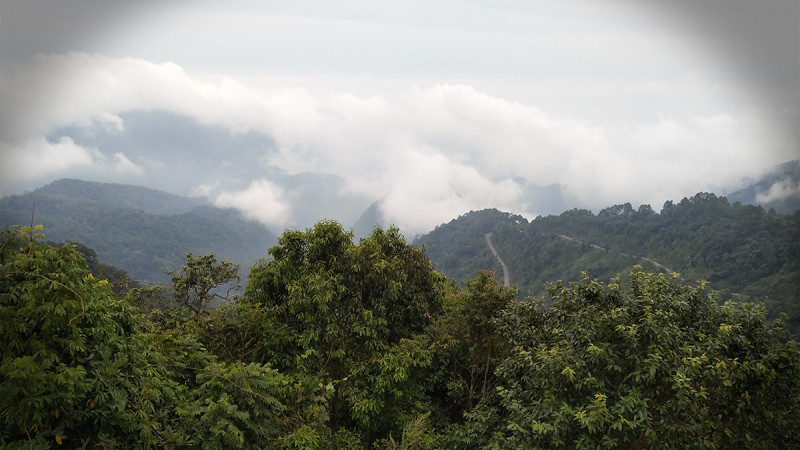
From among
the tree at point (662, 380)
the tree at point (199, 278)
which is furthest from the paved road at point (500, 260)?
the tree at point (662, 380)

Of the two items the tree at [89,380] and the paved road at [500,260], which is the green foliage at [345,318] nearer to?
the tree at [89,380]

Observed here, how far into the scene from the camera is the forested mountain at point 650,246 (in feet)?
136

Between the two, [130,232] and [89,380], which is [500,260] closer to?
[89,380]

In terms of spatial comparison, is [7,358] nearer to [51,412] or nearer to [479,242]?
[51,412]

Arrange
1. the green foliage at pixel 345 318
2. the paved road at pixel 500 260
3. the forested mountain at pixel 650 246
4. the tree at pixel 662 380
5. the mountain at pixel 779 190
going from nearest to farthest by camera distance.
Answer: the tree at pixel 662 380
the green foliage at pixel 345 318
the forested mountain at pixel 650 246
the mountain at pixel 779 190
the paved road at pixel 500 260

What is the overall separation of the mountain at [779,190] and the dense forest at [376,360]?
4566 cm

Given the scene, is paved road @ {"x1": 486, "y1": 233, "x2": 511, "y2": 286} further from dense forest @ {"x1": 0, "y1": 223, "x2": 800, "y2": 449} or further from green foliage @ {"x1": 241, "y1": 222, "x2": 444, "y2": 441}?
green foliage @ {"x1": 241, "y1": 222, "x2": 444, "y2": 441}

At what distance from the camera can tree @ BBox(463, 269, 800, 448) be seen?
6.41m

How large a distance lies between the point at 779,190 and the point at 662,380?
71005mm

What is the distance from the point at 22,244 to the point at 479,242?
246 ft

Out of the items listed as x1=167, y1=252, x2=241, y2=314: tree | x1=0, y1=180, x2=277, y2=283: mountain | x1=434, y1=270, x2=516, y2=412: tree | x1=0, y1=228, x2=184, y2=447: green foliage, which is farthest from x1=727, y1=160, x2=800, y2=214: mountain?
x1=0, y1=180, x2=277, y2=283: mountain

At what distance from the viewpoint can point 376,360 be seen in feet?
32.0

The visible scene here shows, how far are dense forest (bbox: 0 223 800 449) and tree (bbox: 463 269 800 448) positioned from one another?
0.11ft

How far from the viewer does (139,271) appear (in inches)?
3971
